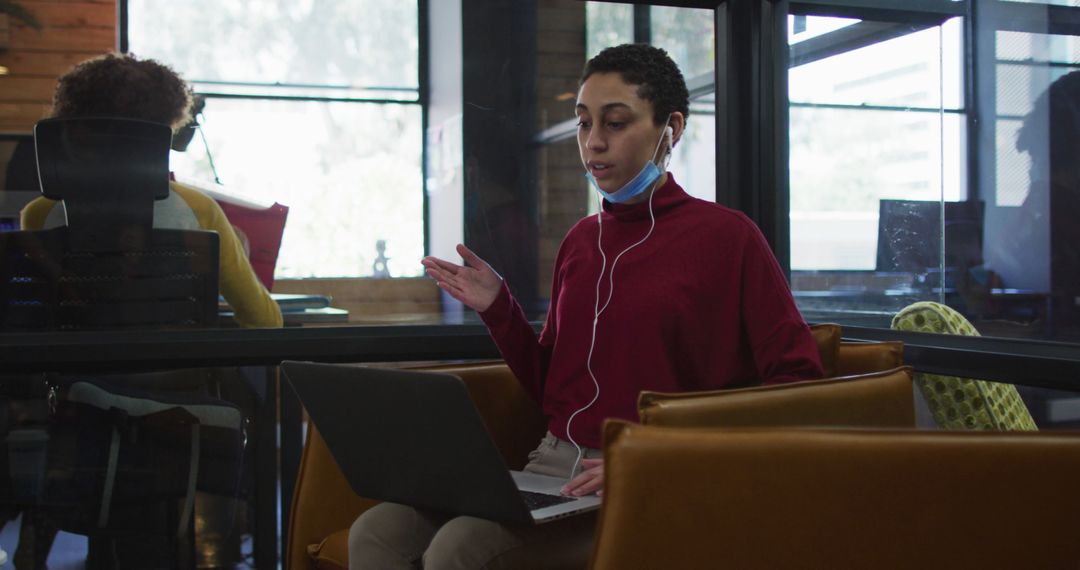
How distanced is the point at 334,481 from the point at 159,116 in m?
1.00

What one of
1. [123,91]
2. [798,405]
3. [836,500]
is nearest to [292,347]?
[123,91]

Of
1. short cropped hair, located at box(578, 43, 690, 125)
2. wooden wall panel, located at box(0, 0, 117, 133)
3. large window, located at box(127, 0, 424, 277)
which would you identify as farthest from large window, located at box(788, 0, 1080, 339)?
wooden wall panel, located at box(0, 0, 117, 133)

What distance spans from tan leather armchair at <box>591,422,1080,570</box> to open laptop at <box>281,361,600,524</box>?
31 cm

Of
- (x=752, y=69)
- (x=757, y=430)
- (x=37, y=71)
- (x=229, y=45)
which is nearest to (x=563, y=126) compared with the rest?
(x=752, y=69)

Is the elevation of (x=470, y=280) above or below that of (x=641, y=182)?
below

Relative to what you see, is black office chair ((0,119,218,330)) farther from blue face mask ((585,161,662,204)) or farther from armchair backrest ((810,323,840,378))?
armchair backrest ((810,323,840,378))

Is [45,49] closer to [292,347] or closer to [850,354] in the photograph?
[292,347]

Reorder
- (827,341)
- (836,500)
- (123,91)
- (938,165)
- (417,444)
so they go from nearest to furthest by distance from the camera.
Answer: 1. (836,500)
2. (417,444)
3. (827,341)
4. (938,165)
5. (123,91)

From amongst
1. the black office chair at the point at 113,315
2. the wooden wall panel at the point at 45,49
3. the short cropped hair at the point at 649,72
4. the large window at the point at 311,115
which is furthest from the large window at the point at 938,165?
the wooden wall panel at the point at 45,49

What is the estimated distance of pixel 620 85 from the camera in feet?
6.13

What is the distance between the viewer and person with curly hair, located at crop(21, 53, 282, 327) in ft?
7.75

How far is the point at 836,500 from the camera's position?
3.72ft

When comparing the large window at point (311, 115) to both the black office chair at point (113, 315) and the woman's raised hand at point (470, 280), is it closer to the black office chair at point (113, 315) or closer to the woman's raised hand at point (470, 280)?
the black office chair at point (113, 315)

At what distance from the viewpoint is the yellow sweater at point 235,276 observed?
2.45 meters
